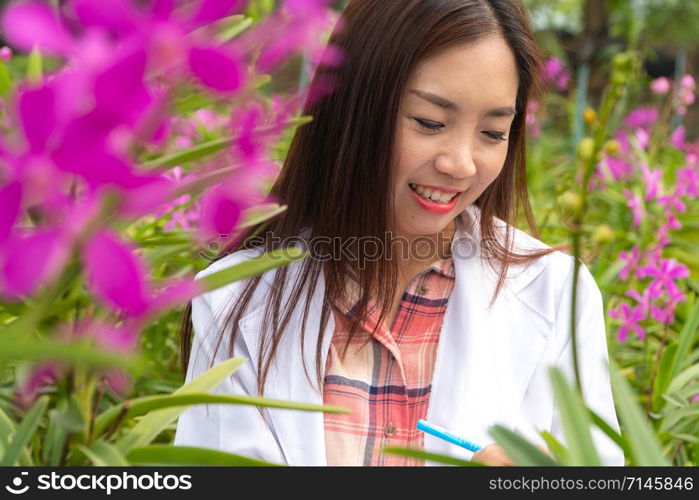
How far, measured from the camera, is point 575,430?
47cm

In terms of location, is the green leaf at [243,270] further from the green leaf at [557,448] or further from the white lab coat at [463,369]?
the white lab coat at [463,369]

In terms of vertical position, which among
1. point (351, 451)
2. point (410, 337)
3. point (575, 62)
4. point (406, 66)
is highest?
point (575, 62)

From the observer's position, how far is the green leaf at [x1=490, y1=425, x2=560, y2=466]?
1.54ft

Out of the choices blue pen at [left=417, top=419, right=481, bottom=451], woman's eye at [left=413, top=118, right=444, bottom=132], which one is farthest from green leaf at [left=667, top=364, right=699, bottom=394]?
woman's eye at [left=413, top=118, right=444, bottom=132]

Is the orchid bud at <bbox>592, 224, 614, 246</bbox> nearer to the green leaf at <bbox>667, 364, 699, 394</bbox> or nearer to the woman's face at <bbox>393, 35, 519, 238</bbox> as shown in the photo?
the woman's face at <bbox>393, 35, 519, 238</bbox>

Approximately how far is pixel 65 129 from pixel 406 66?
0.80 m

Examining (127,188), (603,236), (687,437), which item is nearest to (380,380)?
(687,437)

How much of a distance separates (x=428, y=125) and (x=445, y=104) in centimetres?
4

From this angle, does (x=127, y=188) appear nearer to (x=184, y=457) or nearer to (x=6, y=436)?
(x=184, y=457)

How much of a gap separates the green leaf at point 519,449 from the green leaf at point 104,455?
231mm

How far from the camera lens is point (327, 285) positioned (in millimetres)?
1137
